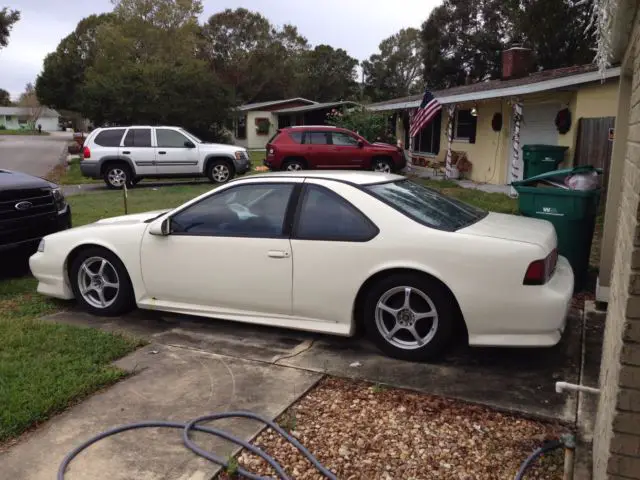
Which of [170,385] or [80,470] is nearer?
[80,470]

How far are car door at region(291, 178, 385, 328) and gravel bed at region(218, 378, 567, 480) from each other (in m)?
0.76

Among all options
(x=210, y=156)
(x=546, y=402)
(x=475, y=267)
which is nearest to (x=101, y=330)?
(x=475, y=267)

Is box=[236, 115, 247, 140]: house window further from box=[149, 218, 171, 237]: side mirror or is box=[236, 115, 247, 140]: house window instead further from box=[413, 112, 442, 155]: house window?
box=[149, 218, 171, 237]: side mirror

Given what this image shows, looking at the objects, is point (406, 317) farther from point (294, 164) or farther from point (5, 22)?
point (5, 22)

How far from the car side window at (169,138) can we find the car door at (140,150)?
0.93 ft

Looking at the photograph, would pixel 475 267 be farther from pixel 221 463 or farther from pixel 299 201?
pixel 221 463

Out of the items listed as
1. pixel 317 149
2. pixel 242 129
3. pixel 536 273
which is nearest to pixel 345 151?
pixel 317 149

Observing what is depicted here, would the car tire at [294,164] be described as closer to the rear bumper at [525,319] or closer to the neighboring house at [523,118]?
the neighboring house at [523,118]

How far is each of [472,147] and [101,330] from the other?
1524 cm

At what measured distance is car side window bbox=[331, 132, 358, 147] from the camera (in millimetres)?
17688

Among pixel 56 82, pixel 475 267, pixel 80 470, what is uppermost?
pixel 56 82

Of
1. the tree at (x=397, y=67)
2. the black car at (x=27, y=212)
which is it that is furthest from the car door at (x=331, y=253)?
the tree at (x=397, y=67)

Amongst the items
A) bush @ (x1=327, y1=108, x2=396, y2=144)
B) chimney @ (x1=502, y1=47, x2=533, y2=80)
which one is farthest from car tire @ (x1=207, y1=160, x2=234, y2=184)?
chimney @ (x1=502, y1=47, x2=533, y2=80)

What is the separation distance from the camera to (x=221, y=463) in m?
2.97
